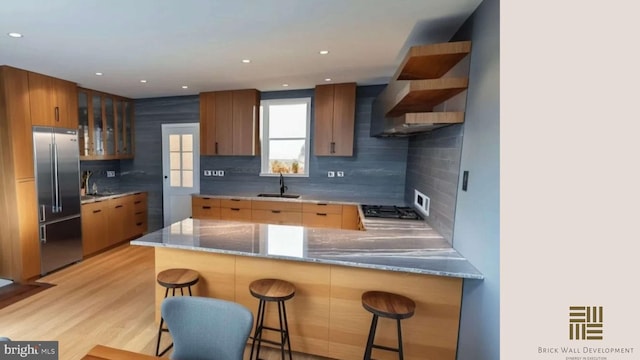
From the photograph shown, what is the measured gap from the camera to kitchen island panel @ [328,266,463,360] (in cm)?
186

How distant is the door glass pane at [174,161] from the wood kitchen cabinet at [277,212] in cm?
182

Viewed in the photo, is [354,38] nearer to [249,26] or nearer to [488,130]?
[249,26]

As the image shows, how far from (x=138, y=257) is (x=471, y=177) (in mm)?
4322

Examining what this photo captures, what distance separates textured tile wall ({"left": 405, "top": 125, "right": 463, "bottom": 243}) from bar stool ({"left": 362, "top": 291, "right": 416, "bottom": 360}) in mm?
689

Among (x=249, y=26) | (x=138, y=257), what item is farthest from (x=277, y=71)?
(x=138, y=257)

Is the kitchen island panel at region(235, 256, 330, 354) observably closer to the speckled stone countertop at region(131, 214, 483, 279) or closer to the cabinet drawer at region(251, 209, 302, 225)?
the speckled stone countertop at region(131, 214, 483, 279)

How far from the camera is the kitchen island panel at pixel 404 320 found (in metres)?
1.86

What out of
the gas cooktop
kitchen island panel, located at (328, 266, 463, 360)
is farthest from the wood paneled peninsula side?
the gas cooktop

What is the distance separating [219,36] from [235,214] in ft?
8.46

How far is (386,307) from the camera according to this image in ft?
5.39

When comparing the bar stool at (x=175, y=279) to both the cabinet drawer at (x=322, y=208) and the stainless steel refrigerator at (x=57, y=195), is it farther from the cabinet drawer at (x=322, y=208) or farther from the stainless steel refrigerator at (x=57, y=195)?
the stainless steel refrigerator at (x=57, y=195)
